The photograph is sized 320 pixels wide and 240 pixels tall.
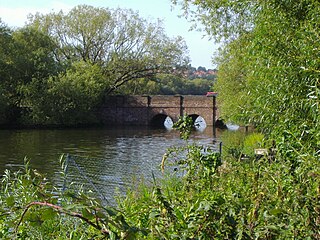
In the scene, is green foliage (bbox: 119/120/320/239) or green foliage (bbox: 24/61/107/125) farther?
green foliage (bbox: 24/61/107/125)

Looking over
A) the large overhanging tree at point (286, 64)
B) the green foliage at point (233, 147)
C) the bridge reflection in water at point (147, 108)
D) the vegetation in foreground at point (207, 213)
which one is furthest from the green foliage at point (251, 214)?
the bridge reflection in water at point (147, 108)

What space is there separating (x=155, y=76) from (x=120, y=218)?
180 feet

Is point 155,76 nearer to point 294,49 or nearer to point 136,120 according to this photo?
point 136,120

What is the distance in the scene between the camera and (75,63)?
51.3 metres

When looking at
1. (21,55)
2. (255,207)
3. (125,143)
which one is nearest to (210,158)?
(255,207)

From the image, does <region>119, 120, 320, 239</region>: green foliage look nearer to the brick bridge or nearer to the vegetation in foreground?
the vegetation in foreground

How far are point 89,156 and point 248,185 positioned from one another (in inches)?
811

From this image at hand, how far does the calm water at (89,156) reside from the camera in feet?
57.3

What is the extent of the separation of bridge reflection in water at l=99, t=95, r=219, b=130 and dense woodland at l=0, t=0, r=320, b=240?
1601 inches

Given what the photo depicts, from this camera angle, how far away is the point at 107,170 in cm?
2012

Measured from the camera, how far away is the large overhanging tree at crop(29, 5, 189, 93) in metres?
53.8

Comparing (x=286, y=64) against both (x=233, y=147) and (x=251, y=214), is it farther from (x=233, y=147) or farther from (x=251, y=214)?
(x=233, y=147)

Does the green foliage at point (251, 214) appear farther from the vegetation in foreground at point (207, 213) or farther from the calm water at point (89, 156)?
the calm water at point (89, 156)

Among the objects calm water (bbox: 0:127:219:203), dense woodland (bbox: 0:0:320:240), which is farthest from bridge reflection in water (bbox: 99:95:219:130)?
dense woodland (bbox: 0:0:320:240)
